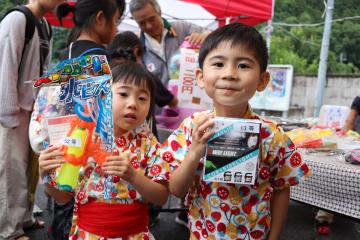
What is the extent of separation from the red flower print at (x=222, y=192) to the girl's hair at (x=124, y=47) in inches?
39.6

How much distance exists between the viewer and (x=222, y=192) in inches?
46.8

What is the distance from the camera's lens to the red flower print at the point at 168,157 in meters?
1.24

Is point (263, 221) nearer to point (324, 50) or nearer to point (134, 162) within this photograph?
point (134, 162)

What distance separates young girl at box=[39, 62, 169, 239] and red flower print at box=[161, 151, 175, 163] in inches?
1.4

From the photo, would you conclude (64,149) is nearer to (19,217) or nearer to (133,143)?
(133,143)

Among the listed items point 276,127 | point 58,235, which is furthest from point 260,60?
point 58,235

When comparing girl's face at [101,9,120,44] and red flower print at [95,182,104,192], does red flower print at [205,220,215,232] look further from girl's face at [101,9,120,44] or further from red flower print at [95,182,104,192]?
girl's face at [101,9,120,44]

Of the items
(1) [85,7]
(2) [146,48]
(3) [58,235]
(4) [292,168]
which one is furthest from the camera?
(2) [146,48]

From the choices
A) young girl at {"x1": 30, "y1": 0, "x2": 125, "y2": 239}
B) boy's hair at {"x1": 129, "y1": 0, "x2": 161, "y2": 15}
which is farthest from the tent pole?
young girl at {"x1": 30, "y1": 0, "x2": 125, "y2": 239}

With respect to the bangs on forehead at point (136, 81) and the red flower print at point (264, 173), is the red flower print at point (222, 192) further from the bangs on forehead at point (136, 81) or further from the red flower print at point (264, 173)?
the bangs on forehead at point (136, 81)

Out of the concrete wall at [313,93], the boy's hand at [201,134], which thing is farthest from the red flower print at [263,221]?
the concrete wall at [313,93]

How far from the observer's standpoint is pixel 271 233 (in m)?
1.24

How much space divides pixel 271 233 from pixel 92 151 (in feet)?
2.21

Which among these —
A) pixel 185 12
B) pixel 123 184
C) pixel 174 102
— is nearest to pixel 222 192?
pixel 123 184
